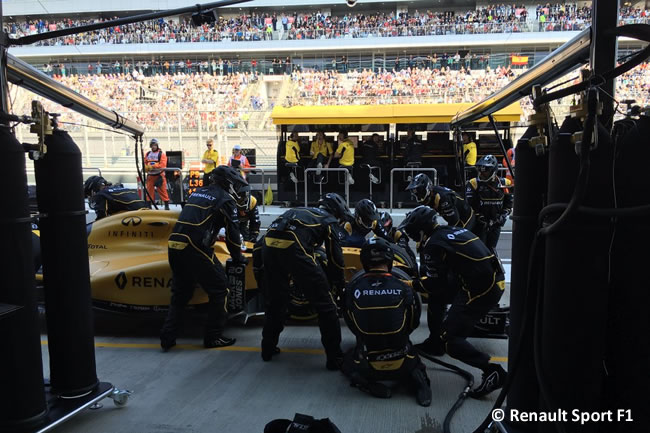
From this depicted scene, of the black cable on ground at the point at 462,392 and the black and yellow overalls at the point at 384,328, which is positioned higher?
the black and yellow overalls at the point at 384,328

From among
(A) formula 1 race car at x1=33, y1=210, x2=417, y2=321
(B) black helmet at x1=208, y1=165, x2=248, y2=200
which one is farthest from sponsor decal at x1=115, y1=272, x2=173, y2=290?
(B) black helmet at x1=208, y1=165, x2=248, y2=200

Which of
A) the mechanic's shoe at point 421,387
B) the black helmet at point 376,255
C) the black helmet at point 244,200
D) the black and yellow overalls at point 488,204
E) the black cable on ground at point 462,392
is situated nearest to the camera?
the black cable on ground at point 462,392

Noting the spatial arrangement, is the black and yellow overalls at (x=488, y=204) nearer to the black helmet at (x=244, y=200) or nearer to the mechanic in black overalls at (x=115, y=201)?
the black helmet at (x=244, y=200)

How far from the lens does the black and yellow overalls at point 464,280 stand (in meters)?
4.18

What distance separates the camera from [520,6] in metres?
35.9

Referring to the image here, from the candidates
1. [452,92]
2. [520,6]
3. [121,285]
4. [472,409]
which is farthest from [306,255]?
[520,6]

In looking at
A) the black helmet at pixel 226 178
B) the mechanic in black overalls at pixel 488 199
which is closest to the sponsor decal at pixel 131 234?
the black helmet at pixel 226 178

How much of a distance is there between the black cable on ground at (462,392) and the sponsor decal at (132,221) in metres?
3.76

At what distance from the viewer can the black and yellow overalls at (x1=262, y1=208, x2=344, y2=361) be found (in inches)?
179

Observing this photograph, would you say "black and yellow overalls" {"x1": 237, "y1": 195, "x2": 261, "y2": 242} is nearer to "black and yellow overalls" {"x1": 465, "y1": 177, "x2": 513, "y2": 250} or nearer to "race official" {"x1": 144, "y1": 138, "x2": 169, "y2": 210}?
"black and yellow overalls" {"x1": 465, "y1": 177, "x2": 513, "y2": 250}

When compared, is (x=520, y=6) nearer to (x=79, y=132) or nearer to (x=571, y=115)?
(x=79, y=132)

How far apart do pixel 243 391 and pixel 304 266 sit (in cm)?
119

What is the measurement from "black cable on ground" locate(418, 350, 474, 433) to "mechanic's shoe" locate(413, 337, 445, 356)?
90 millimetres

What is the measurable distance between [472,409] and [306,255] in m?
1.88
